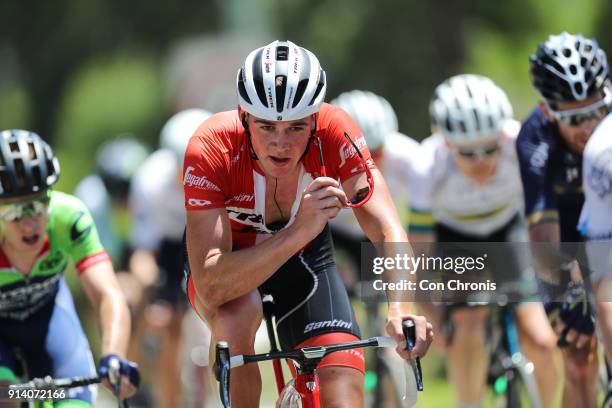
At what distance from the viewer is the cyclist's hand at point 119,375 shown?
6.39 metres

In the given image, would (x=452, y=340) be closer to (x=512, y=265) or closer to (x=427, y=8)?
(x=512, y=265)

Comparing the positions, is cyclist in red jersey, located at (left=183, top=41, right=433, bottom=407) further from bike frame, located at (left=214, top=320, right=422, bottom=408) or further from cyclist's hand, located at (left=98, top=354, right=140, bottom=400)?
cyclist's hand, located at (left=98, top=354, right=140, bottom=400)

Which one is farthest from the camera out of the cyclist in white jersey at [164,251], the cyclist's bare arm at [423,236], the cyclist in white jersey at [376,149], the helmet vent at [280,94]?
the cyclist in white jersey at [164,251]

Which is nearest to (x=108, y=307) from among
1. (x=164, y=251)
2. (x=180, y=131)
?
(x=180, y=131)

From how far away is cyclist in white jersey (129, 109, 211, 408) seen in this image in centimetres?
1143

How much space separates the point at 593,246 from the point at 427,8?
701 inches

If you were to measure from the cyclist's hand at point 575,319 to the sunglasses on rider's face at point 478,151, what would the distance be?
225 cm

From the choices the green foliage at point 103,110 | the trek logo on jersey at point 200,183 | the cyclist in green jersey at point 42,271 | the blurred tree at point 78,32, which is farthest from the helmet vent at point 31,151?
the blurred tree at point 78,32

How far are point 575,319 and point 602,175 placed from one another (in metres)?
1.40

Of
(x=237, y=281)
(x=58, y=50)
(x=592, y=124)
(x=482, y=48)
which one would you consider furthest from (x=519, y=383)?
(x=58, y=50)

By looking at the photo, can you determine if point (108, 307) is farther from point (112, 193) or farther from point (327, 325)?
point (112, 193)

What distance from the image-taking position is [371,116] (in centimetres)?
1048

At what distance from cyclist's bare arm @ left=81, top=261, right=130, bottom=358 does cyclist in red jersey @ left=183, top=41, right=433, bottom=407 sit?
0.75 m

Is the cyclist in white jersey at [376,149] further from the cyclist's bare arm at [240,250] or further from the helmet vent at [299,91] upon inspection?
the cyclist's bare arm at [240,250]
